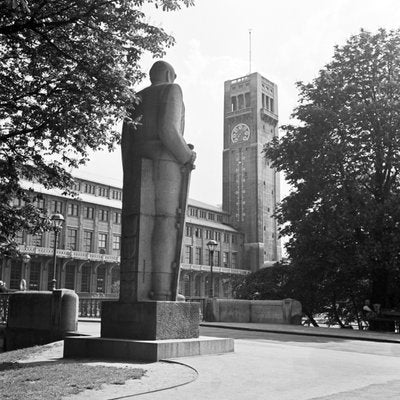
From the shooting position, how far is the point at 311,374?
7531mm

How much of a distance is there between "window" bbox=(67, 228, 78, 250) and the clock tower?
38597 millimetres

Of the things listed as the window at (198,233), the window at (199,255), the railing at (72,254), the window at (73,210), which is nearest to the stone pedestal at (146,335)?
the railing at (72,254)

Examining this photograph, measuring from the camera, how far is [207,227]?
91.1 metres

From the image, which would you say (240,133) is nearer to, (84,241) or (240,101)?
(240,101)

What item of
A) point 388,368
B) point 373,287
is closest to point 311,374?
point 388,368

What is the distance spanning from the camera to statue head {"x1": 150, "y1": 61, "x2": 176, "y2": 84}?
10.8 meters

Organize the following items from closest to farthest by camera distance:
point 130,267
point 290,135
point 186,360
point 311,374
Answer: point 311,374
point 186,360
point 130,267
point 290,135

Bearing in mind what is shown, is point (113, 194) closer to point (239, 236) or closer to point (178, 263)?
point (239, 236)

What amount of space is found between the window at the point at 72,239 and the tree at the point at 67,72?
186 ft

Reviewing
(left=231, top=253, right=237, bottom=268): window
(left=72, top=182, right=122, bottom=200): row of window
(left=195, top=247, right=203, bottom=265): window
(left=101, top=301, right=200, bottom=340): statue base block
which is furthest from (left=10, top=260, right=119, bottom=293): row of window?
(left=101, top=301, right=200, bottom=340): statue base block

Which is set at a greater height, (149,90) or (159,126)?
(149,90)

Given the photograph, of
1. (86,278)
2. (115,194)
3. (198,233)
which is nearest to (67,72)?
(86,278)

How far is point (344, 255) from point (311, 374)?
17881 millimetres

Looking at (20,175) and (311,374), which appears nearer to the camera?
(311,374)
